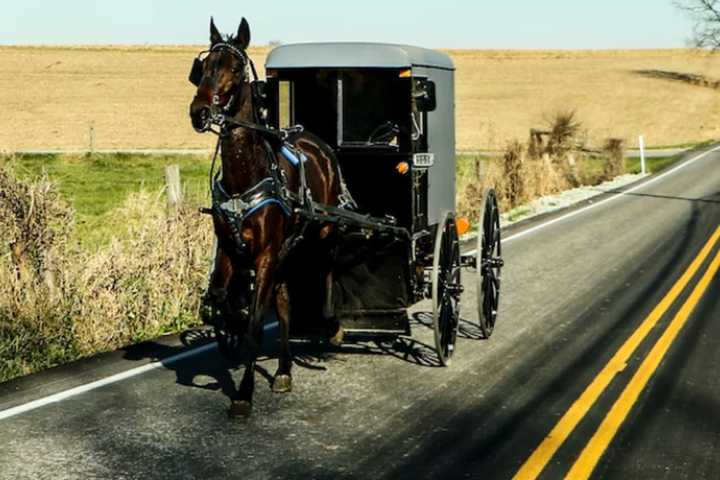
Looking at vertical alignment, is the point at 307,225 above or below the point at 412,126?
below

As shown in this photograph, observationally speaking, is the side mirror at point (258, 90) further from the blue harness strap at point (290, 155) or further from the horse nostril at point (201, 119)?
the horse nostril at point (201, 119)

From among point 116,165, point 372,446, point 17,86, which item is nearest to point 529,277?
point 372,446

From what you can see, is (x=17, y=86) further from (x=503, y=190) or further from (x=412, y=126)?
(x=412, y=126)

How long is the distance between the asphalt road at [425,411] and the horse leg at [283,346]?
0.11 m

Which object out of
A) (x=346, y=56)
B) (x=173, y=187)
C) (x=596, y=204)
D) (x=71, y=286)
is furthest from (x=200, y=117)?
(x=596, y=204)

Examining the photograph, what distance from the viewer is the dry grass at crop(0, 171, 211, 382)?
1025cm

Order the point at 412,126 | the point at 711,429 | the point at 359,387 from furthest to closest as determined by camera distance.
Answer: the point at 412,126 < the point at 359,387 < the point at 711,429

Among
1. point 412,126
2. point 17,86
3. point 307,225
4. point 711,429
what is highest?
point 17,86

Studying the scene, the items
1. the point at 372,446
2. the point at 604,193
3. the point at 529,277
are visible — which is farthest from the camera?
the point at 604,193

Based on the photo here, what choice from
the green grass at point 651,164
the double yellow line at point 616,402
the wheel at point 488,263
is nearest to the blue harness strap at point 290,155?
the wheel at point 488,263

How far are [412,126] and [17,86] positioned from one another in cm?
6534

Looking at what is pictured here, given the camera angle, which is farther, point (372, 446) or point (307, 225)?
point (307, 225)

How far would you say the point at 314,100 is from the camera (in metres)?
10.1

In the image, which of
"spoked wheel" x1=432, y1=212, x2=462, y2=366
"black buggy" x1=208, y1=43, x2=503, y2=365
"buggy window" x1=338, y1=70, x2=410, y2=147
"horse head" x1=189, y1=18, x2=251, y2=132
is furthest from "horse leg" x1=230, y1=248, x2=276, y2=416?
"buggy window" x1=338, y1=70, x2=410, y2=147
